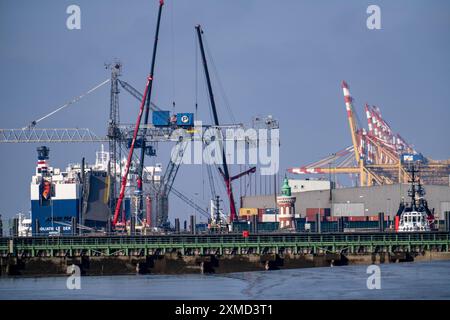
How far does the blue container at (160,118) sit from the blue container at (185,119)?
1753mm

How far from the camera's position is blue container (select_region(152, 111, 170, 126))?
A: 529 ft

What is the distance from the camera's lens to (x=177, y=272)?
103 metres

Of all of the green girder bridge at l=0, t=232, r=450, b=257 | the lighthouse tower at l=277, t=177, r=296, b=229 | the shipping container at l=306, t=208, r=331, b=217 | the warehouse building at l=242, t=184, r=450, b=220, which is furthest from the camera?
the warehouse building at l=242, t=184, r=450, b=220

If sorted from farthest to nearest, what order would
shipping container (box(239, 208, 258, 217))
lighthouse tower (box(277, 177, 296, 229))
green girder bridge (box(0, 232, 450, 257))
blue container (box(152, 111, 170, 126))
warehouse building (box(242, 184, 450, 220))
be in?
shipping container (box(239, 208, 258, 217))
warehouse building (box(242, 184, 450, 220))
blue container (box(152, 111, 170, 126))
lighthouse tower (box(277, 177, 296, 229))
green girder bridge (box(0, 232, 450, 257))

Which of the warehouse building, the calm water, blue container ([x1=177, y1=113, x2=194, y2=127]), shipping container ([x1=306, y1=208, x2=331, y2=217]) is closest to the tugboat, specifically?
the calm water

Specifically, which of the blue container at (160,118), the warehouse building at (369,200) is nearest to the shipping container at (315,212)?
the warehouse building at (369,200)

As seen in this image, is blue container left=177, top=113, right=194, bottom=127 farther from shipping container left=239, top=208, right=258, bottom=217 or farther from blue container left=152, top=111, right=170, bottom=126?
shipping container left=239, top=208, right=258, bottom=217

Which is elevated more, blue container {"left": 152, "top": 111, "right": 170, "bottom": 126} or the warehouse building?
blue container {"left": 152, "top": 111, "right": 170, "bottom": 126}

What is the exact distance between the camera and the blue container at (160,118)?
529ft

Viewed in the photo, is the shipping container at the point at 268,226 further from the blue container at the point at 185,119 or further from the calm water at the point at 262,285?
the calm water at the point at 262,285

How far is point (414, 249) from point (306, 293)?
108ft

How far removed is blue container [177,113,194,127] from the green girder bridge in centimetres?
5238
